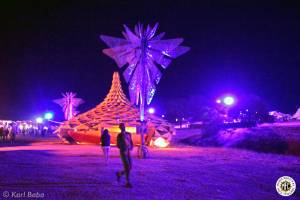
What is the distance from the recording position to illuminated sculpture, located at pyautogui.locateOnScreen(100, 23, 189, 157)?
66.8 ft

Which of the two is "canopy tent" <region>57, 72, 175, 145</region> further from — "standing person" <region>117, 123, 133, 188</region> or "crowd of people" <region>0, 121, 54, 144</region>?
"standing person" <region>117, 123, 133, 188</region>

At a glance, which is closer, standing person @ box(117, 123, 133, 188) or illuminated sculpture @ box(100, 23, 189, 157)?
standing person @ box(117, 123, 133, 188)

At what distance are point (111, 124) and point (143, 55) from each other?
12.5 m

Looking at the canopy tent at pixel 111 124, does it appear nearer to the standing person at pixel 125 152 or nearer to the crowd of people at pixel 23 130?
the crowd of people at pixel 23 130

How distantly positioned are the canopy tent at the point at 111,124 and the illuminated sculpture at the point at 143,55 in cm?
962

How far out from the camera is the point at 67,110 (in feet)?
182

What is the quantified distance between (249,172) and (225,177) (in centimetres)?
188

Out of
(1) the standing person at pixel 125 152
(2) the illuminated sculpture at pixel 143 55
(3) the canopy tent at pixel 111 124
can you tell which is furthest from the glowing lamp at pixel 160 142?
(1) the standing person at pixel 125 152

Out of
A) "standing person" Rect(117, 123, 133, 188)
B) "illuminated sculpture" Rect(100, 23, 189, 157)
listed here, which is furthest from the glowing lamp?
"standing person" Rect(117, 123, 133, 188)

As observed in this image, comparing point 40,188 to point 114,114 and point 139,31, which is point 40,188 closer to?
point 139,31

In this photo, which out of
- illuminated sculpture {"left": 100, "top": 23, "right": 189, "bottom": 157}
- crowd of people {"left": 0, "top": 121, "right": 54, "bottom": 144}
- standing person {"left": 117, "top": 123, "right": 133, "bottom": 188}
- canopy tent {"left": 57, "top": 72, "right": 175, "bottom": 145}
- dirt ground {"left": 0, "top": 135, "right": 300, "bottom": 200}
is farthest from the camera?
crowd of people {"left": 0, "top": 121, "right": 54, "bottom": 144}

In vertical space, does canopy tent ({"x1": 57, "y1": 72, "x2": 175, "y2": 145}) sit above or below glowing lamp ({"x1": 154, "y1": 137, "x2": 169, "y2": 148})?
above

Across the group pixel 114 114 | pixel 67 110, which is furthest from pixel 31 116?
pixel 114 114

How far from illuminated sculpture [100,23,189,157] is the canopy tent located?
9622 mm
